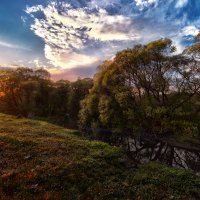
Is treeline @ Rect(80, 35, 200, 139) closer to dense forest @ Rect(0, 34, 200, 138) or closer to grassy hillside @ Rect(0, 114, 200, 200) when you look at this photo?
dense forest @ Rect(0, 34, 200, 138)

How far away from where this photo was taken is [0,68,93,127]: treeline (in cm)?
5655

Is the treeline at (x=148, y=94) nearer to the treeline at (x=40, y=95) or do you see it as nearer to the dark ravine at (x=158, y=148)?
the dark ravine at (x=158, y=148)

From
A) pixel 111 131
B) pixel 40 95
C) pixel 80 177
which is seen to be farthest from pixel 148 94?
pixel 40 95

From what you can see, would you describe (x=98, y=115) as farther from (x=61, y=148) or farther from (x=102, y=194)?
(x=102, y=194)

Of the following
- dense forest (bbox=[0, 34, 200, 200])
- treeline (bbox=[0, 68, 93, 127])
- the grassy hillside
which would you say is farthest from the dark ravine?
treeline (bbox=[0, 68, 93, 127])

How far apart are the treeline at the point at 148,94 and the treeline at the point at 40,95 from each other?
17998 millimetres

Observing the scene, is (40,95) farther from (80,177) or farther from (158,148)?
(80,177)

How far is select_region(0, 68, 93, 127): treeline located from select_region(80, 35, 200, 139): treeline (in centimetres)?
1800

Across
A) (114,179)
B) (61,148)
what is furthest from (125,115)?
(114,179)

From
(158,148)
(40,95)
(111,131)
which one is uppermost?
(40,95)

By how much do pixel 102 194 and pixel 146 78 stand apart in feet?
85.8

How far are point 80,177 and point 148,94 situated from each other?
24189 millimetres

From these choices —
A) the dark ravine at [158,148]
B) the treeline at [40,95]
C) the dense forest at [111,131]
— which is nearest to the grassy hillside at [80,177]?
the dense forest at [111,131]

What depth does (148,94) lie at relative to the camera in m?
36.0
